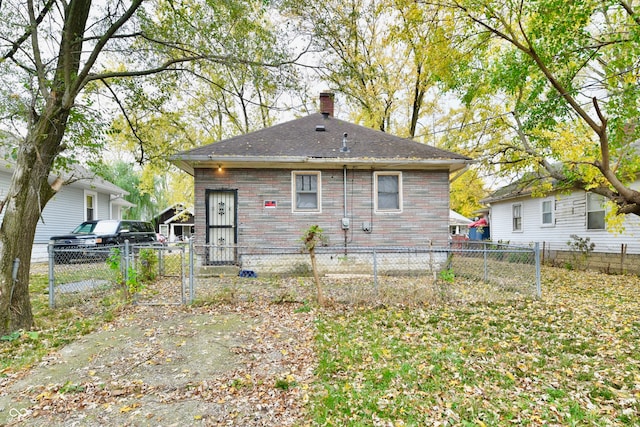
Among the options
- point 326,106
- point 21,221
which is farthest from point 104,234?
point 326,106

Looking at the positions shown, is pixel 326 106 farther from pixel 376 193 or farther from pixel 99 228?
pixel 99 228

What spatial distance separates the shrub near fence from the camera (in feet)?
22.0

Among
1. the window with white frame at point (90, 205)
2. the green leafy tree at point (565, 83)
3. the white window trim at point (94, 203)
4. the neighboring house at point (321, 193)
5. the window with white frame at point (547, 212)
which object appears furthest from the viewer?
the window with white frame at point (90, 205)

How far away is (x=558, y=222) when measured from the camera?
562 inches

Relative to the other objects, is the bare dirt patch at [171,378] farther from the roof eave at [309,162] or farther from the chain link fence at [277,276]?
the roof eave at [309,162]

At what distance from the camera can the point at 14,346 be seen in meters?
4.55

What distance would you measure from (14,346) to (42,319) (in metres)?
1.21

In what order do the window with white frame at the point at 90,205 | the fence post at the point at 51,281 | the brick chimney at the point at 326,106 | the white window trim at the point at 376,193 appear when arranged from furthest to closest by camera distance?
the window with white frame at the point at 90,205 → the brick chimney at the point at 326,106 → the white window trim at the point at 376,193 → the fence post at the point at 51,281

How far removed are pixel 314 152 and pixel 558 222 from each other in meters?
11.4

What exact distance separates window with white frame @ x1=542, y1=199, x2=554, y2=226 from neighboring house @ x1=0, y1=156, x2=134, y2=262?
18.4 metres

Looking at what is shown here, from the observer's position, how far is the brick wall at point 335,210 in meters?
9.63

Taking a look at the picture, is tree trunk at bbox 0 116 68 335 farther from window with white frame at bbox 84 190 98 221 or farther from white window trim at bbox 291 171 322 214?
window with white frame at bbox 84 190 98 221

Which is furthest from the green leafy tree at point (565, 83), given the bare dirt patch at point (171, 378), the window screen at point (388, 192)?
the bare dirt patch at point (171, 378)

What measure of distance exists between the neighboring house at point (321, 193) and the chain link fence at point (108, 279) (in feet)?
7.79
